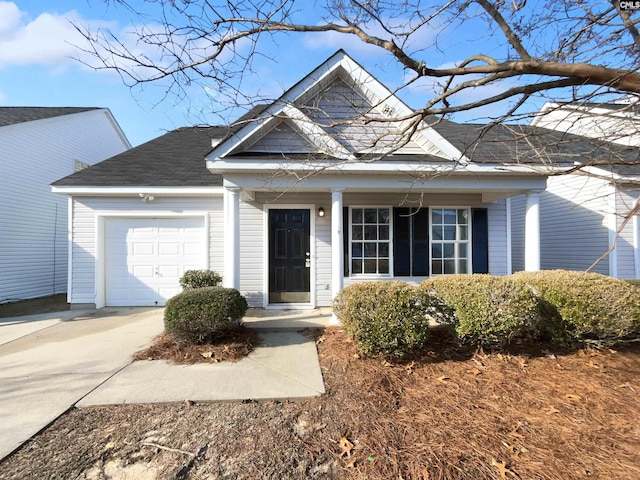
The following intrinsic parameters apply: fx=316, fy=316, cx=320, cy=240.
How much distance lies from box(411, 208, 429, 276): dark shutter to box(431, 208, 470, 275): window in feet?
0.72

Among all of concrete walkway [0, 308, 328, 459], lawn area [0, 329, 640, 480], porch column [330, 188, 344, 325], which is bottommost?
lawn area [0, 329, 640, 480]

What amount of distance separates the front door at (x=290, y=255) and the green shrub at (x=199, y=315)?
2.75 m

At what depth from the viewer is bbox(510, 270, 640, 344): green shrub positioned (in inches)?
170

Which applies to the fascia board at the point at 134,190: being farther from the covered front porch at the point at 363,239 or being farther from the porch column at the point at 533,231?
the porch column at the point at 533,231

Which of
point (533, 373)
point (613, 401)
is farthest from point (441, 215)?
point (613, 401)

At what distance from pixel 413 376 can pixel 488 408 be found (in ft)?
2.94

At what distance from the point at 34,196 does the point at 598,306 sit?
14.5 meters

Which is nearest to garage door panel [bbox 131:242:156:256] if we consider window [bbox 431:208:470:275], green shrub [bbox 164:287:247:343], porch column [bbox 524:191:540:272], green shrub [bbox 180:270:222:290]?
green shrub [bbox 180:270:222:290]

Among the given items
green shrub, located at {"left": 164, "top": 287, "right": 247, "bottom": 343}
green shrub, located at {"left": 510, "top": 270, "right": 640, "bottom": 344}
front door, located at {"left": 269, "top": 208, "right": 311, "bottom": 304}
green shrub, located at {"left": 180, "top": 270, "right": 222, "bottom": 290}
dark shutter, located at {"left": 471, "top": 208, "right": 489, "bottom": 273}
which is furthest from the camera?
dark shutter, located at {"left": 471, "top": 208, "right": 489, "bottom": 273}

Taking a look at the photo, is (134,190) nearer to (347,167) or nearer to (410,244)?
(347,167)

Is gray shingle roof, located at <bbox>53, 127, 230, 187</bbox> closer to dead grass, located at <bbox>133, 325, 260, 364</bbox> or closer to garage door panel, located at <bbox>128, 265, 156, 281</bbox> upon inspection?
garage door panel, located at <bbox>128, 265, 156, 281</bbox>

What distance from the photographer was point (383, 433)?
2.86m

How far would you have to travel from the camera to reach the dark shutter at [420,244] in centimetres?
795

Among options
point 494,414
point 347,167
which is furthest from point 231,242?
point 494,414
